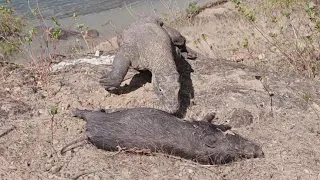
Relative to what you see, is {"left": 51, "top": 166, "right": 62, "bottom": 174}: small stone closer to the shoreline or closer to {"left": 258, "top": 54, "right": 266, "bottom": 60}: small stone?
{"left": 258, "top": 54, "right": 266, "bottom": 60}: small stone

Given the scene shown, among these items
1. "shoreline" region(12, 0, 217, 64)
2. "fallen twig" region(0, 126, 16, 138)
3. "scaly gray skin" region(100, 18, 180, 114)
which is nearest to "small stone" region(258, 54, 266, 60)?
"scaly gray skin" region(100, 18, 180, 114)

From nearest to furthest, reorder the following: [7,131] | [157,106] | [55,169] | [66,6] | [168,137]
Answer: [55,169]
[168,137]
[7,131]
[157,106]
[66,6]

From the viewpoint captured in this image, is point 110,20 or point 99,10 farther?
point 99,10

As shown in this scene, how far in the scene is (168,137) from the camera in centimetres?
530

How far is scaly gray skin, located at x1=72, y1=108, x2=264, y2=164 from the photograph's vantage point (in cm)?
529

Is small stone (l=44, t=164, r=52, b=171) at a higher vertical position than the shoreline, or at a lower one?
higher

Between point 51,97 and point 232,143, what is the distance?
96.0 inches

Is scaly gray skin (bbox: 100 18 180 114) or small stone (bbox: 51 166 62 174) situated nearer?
small stone (bbox: 51 166 62 174)

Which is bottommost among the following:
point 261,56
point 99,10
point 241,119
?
point 99,10

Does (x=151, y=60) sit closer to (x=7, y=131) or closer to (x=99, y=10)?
(x=7, y=131)

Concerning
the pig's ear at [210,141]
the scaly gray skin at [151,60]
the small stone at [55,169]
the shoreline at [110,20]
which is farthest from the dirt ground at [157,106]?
the shoreline at [110,20]

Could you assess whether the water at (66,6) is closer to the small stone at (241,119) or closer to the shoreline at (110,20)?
the shoreline at (110,20)

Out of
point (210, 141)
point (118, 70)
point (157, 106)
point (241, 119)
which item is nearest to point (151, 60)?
point (118, 70)

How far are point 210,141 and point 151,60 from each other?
1427 millimetres
